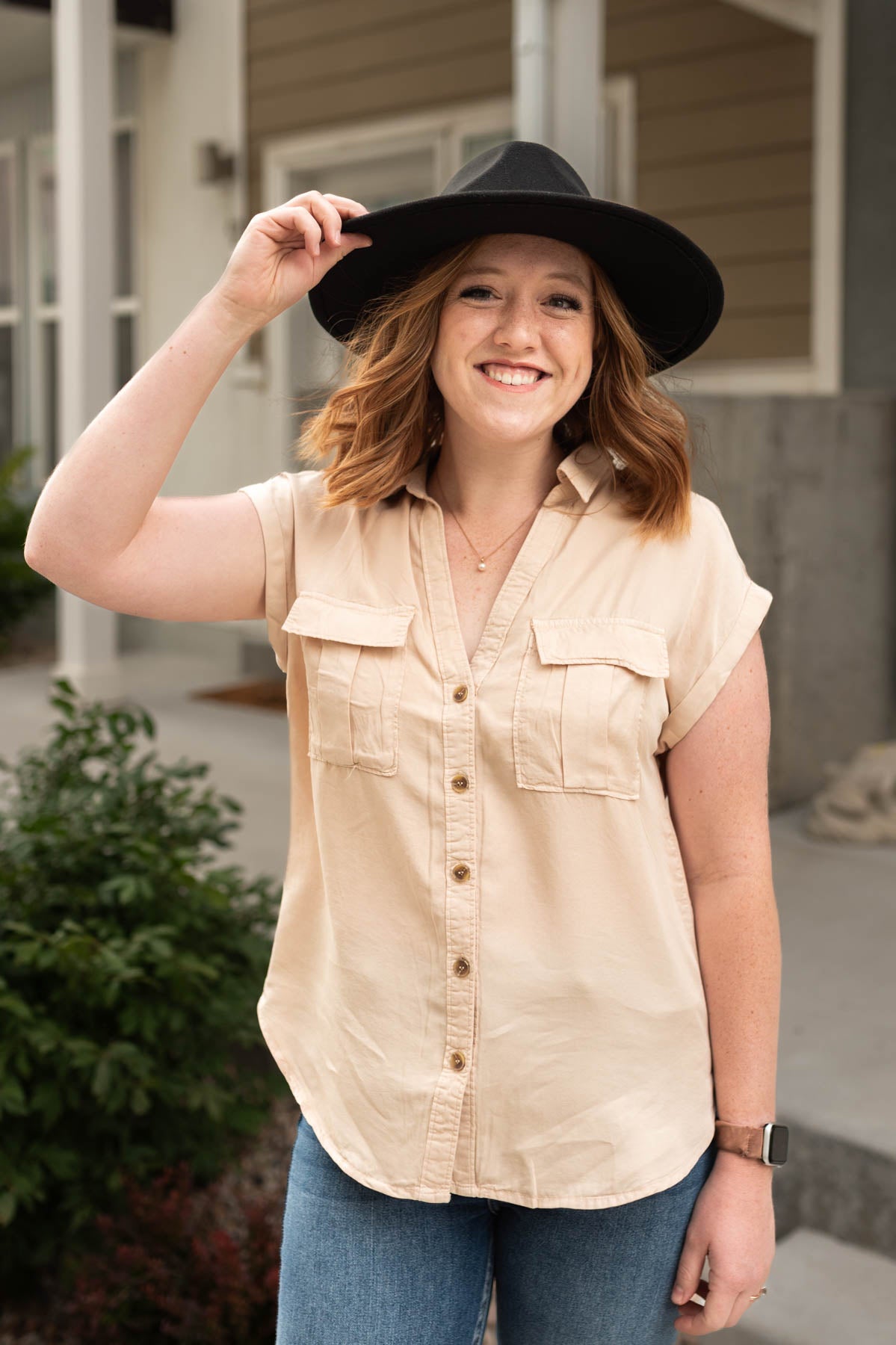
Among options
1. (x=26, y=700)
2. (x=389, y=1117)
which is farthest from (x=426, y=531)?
(x=26, y=700)

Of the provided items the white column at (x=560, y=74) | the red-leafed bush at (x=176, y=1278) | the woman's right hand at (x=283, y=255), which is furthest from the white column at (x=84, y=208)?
the woman's right hand at (x=283, y=255)

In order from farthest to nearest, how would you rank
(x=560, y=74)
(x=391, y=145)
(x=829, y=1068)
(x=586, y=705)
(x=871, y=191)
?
1. (x=391, y=145)
2. (x=871, y=191)
3. (x=560, y=74)
4. (x=829, y=1068)
5. (x=586, y=705)

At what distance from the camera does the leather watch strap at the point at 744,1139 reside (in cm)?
140

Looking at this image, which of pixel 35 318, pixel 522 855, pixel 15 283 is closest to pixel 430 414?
pixel 522 855

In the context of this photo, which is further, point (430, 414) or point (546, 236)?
point (430, 414)

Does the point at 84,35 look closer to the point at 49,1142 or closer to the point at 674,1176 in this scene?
the point at 49,1142

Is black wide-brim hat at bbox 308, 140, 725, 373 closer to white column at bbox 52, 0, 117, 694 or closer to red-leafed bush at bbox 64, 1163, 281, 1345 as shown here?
red-leafed bush at bbox 64, 1163, 281, 1345

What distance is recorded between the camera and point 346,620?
1.38 m

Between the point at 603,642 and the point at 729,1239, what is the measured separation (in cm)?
60

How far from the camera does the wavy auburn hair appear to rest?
1.38 meters

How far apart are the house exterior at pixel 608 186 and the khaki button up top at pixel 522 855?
1.85 m

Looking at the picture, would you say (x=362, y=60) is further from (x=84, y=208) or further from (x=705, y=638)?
(x=705, y=638)

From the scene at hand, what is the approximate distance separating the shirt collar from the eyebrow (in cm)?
17

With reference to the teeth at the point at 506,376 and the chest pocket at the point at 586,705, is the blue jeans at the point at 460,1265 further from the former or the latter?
the teeth at the point at 506,376
